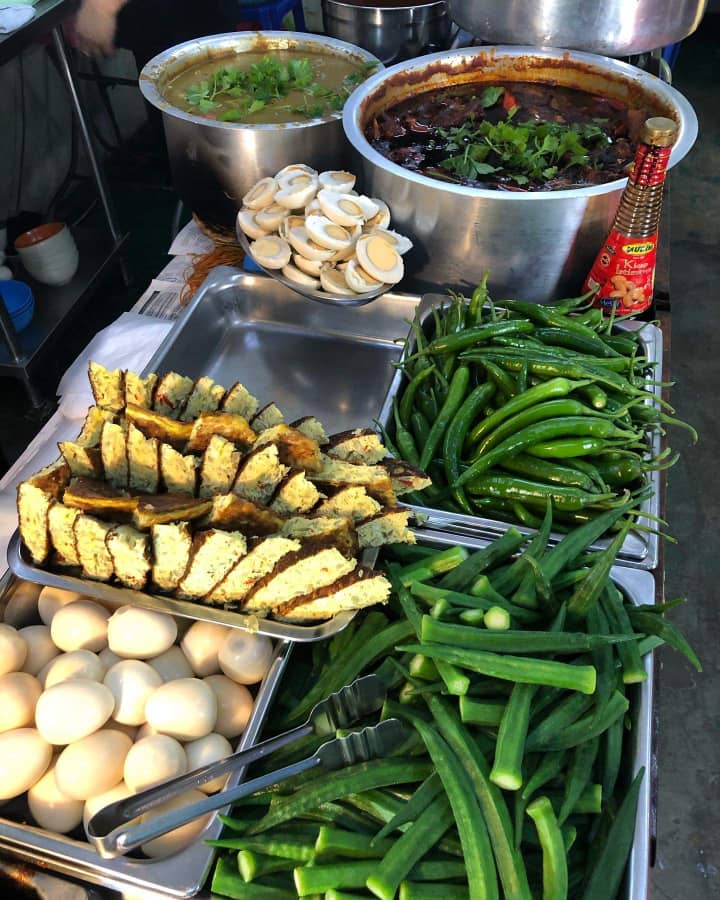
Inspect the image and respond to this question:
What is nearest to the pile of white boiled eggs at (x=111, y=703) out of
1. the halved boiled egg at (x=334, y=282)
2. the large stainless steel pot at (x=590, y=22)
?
the halved boiled egg at (x=334, y=282)

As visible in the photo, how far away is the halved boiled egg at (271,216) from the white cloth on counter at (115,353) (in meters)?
0.67

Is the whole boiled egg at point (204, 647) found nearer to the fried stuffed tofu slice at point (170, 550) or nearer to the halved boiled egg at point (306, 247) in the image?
the fried stuffed tofu slice at point (170, 550)

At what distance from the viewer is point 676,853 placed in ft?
9.43

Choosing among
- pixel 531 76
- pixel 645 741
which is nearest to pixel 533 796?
pixel 645 741

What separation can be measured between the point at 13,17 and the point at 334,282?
243cm

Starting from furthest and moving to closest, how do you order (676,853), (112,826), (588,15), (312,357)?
(588,15) → (312,357) → (676,853) → (112,826)

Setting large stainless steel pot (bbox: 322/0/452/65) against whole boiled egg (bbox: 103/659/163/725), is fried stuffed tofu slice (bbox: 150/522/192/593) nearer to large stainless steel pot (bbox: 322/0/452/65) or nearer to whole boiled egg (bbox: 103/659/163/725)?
whole boiled egg (bbox: 103/659/163/725)

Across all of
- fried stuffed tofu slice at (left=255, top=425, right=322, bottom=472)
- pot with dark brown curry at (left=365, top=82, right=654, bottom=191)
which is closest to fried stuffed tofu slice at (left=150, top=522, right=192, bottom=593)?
fried stuffed tofu slice at (left=255, top=425, right=322, bottom=472)

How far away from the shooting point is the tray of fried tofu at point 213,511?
1.63m

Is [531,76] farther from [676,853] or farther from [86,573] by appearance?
[676,853]

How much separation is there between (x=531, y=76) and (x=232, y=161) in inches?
65.7

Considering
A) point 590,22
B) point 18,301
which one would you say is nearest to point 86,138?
point 18,301

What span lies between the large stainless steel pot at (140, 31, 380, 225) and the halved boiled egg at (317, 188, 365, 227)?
1.73 feet

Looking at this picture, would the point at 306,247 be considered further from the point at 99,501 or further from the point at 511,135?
the point at 99,501
